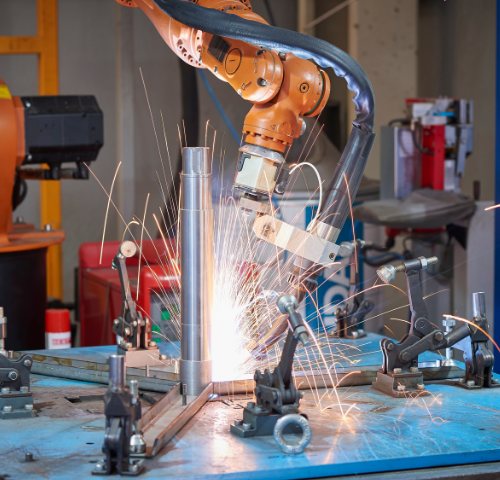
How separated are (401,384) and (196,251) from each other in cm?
66

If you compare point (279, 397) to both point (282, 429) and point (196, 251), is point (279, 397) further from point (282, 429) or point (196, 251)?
point (196, 251)

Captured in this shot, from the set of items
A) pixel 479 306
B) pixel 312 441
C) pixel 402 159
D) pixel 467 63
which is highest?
pixel 467 63

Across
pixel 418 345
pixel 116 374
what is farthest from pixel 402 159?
pixel 116 374

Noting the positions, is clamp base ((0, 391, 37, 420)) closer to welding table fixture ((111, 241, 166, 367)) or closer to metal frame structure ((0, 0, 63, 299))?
welding table fixture ((111, 241, 166, 367))

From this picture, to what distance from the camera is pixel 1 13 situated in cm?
573

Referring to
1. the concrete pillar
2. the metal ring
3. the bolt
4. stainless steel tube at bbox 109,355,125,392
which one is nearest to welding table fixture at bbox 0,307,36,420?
stainless steel tube at bbox 109,355,125,392

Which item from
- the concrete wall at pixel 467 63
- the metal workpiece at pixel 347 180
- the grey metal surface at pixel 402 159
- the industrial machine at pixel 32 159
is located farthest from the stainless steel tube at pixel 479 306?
the concrete wall at pixel 467 63

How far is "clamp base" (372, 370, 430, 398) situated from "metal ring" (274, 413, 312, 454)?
490 millimetres

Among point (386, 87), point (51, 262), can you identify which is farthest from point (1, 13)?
point (386, 87)

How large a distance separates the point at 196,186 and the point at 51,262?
169 inches

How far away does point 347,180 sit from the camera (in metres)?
1.58

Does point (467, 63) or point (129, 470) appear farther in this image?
point (467, 63)

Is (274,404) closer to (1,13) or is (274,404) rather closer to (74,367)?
(74,367)

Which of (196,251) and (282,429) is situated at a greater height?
(196,251)
